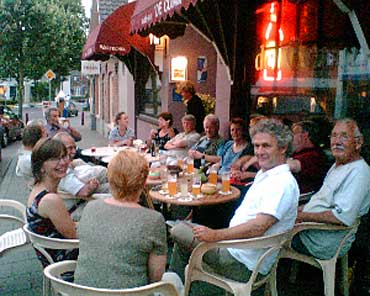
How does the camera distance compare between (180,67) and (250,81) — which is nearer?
(250,81)

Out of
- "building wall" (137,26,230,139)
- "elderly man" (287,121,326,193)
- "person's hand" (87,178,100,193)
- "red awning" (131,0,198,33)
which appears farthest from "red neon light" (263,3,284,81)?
"building wall" (137,26,230,139)

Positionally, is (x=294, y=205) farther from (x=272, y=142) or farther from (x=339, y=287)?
(x=339, y=287)

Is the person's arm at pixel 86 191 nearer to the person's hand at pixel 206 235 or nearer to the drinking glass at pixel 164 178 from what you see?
the drinking glass at pixel 164 178

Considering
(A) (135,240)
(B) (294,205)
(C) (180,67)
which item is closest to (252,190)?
(B) (294,205)

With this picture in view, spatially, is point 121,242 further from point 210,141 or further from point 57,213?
point 210,141

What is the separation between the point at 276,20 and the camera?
6078 mm

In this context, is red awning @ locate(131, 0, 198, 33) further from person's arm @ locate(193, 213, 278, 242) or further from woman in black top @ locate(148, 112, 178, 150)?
person's arm @ locate(193, 213, 278, 242)

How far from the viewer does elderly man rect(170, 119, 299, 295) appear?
9.37 feet

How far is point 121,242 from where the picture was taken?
90.7 inches

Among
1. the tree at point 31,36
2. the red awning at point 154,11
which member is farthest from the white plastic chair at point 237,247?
the tree at point 31,36

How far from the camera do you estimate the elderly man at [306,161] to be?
14.0 ft

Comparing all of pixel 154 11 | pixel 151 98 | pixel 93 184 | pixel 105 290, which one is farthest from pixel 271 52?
pixel 151 98

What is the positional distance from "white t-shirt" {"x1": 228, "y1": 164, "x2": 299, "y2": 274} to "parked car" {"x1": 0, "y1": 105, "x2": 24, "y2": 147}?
14168 mm

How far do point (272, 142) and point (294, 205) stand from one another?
44 centimetres
